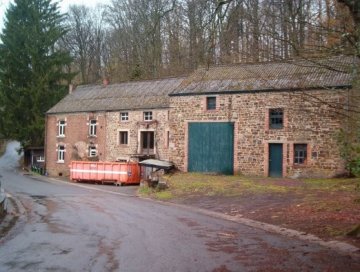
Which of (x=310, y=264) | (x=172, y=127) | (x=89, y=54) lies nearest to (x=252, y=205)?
(x=310, y=264)

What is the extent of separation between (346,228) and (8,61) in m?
44.9

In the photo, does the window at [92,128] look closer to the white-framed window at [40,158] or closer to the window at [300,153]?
the white-framed window at [40,158]

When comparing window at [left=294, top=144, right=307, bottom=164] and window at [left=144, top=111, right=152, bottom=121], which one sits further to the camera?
window at [left=144, top=111, right=152, bottom=121]

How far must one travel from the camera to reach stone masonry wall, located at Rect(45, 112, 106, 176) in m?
41.2

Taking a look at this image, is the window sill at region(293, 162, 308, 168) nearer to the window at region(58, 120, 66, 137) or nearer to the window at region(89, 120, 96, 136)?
the window at region(89, 120, 96, 136)

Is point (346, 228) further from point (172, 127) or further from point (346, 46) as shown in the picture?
point (172, 127)

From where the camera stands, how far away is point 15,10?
5172 cm

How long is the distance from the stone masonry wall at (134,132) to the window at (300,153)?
10.4 meters

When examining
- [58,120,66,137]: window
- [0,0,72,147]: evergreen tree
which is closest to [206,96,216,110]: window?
[58,120,66,137]: window

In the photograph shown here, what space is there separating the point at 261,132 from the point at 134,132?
1189 cm

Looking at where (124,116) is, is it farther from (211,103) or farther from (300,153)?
(300,153)

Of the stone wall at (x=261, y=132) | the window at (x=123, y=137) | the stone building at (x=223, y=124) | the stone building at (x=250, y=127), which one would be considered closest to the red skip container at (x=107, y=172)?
the stone building at (x=223, y=124)

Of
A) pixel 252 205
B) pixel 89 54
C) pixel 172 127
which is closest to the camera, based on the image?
pixel 252 205

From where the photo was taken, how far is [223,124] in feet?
104
